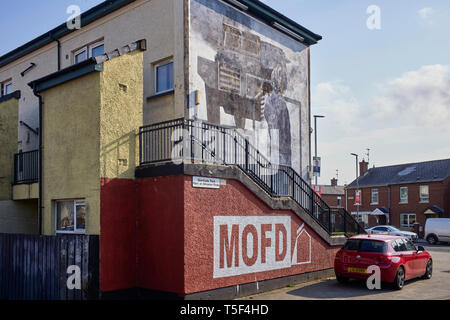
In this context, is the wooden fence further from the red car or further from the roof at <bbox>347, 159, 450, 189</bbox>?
the roof at <bbox>347, 159, 450, 189</bbox>

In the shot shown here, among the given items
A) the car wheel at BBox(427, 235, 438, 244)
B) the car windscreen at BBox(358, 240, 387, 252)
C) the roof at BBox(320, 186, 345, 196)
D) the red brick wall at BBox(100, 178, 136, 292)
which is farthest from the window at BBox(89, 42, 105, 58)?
the roof at BBox(320, 186, 345, 196)

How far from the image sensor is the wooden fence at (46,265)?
951 centimetres

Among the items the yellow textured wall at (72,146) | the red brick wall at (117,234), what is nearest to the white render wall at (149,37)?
the yellow textured wall at (72,146)

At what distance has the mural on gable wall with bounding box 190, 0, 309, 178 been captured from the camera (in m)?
13.4

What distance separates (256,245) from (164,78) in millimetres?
5914

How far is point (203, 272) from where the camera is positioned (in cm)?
986

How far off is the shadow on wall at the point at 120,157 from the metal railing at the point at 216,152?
0.80 feet

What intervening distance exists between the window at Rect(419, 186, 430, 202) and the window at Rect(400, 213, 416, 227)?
1944 mm

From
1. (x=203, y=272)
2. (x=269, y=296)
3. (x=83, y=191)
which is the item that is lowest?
(x=269, y=296)

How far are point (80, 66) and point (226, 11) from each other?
19.4ft

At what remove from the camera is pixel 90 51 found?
16031 mm

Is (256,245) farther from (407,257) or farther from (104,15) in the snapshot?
(104,15)
